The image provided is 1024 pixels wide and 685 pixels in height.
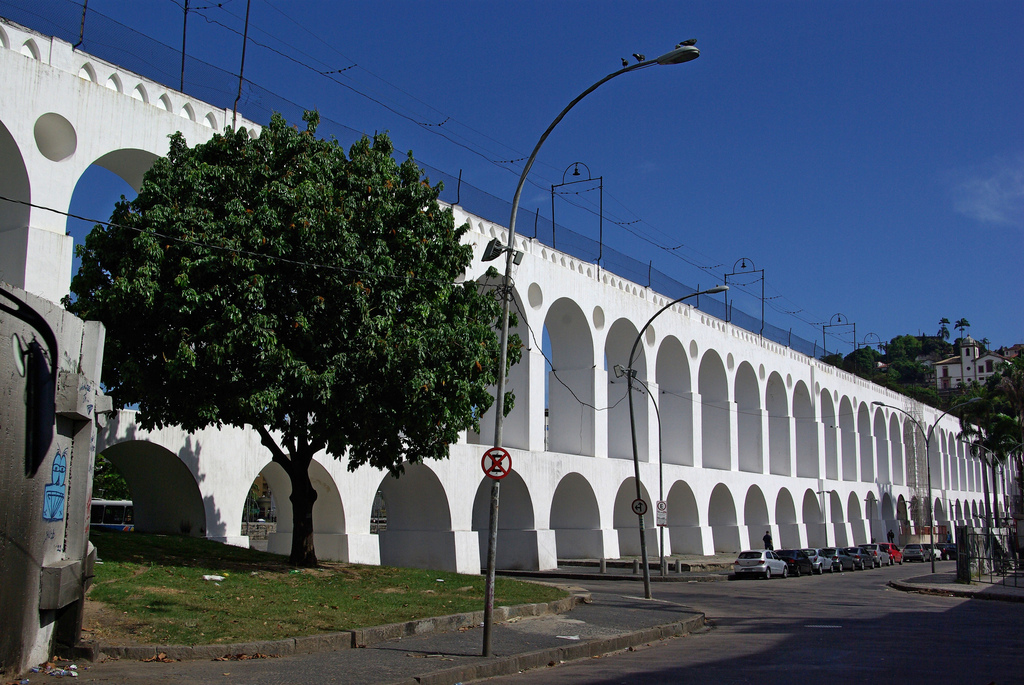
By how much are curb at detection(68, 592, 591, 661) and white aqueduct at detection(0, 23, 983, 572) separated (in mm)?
7757

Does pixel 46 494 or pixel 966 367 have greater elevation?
pixel 966 367

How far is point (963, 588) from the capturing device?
27.1m

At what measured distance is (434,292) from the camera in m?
16.9

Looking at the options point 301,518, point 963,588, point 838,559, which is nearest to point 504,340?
point 301,518

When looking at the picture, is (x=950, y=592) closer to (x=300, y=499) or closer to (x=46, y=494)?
(x=300, y=499)

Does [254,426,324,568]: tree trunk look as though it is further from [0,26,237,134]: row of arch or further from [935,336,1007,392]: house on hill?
[935,336,1007,392]: house on hill

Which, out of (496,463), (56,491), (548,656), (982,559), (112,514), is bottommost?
(548,656)

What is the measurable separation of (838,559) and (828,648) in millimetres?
30832

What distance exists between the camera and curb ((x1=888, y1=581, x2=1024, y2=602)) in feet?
78.1

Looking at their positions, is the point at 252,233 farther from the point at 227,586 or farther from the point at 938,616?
the point at 938,616

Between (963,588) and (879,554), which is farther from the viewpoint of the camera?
(879,554)

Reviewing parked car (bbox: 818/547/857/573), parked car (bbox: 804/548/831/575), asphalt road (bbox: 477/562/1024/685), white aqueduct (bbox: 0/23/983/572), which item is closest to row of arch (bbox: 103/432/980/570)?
white aqueduct (bbox: 0/23/983/572)

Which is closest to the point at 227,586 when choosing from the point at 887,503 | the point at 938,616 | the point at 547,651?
the point at 547,651

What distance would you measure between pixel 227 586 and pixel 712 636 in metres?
7.89
